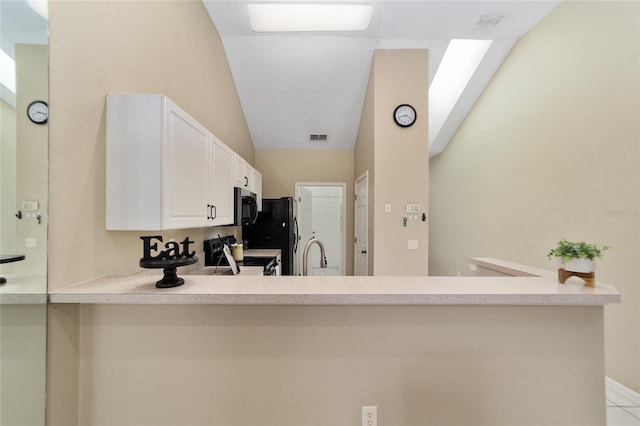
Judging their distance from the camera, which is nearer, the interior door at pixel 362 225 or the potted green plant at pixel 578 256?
the potted green plant at pixel 578 256

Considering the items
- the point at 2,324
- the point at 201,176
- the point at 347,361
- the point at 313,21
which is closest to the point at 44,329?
the point at 2,324

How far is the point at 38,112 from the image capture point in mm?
980

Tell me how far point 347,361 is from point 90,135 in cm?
171

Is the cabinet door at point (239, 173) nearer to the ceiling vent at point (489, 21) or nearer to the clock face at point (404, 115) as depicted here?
the clock face at point (404, 115)

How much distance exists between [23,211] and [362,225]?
11.0 feet

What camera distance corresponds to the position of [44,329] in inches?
39.9

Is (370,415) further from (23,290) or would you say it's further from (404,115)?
(404,115)

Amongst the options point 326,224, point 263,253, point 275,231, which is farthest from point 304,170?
point 263,253

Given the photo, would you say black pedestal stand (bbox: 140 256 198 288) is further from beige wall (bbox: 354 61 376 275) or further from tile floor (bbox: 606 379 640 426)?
tile floor (bbox: 606 379 640 426)

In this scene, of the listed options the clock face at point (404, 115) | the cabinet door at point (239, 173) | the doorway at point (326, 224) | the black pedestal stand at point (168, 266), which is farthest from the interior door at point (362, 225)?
the black pedestal stand at point (168, 266)

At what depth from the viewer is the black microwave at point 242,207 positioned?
2486mm

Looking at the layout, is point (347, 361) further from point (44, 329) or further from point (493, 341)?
point (44, 329)

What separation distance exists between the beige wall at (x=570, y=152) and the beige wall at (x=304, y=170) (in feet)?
7.08

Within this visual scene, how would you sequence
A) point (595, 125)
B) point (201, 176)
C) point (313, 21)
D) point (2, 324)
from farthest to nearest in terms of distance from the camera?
point (313, 21) → point (595, 125) → point (201, 176) → point (2, 324)
